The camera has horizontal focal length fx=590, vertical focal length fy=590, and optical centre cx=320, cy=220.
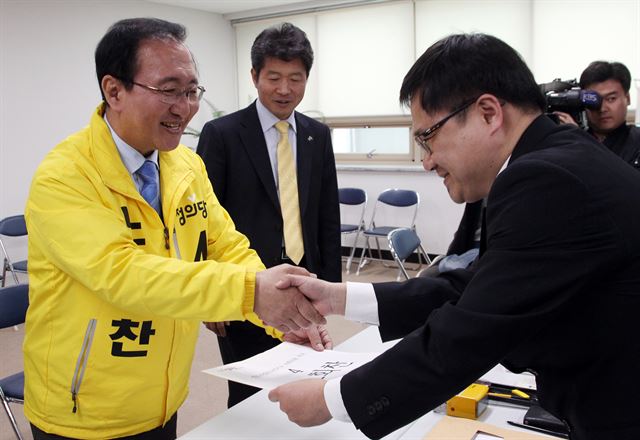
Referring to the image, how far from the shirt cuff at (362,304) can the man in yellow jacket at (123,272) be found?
0.14m

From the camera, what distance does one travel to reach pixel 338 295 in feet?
5.08

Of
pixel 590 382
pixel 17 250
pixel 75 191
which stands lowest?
pixel 17 250

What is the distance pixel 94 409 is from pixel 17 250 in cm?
472

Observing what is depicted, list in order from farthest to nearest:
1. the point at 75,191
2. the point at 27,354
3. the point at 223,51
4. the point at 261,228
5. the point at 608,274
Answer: the point at 223,51 → the point at 261,228 → the point at 27,354 → the point at 75,191 → the point at 608,274

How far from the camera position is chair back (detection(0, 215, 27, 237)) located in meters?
5.08

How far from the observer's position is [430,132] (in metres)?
1.09

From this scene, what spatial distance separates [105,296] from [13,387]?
1.55 m

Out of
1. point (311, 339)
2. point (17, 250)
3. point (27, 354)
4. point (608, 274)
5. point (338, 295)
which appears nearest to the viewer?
point (608, 274)

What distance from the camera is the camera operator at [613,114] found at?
3010mm

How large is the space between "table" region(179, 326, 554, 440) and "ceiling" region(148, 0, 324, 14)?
20.3ft

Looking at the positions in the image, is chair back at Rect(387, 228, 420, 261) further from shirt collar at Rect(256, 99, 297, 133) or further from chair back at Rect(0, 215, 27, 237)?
chair back at Rect(0, 215, 27, 237)

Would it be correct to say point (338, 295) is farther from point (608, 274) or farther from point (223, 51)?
point (223, 51)

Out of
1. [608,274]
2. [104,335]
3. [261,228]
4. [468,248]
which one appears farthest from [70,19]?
[608,274]

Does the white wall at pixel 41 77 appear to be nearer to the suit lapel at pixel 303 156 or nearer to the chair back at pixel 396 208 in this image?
the chair back at pixel 396 208
